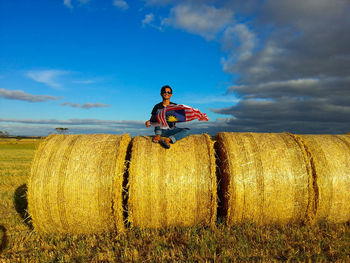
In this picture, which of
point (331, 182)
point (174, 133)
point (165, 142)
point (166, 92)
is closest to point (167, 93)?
point (166, 92)

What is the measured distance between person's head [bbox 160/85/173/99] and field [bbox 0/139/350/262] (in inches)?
124

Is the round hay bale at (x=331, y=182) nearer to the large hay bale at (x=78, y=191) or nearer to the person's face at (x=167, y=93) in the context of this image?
the person's face at (x=167, y=93)

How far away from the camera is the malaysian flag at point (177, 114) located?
20.1 feet

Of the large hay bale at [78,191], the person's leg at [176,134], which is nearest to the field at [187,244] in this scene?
the large hay bale at [78,191]

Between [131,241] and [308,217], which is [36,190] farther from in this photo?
[308,217]

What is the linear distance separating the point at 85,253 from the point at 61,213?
129 cm

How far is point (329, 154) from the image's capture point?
6250 millimetres

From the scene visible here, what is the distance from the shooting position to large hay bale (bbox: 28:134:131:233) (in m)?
5.50

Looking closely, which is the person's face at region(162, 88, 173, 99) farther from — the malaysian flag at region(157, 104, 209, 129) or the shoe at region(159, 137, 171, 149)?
the shoe at region(159, 137, 171, 149)

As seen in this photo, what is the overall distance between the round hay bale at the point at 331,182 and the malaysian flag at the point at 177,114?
286 centimetres

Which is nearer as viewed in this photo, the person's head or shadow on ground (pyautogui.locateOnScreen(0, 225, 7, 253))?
shadow on ground (pyautogui.locateOnScreen(0, 225, 7, 253))

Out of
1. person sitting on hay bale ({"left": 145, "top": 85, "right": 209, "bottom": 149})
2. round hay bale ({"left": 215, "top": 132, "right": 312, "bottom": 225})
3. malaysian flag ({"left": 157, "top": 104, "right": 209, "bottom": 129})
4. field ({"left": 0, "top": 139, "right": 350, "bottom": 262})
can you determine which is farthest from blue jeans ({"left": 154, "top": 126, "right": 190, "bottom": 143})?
field ({"left": 0, "top": 139, "right": 350, "bottom": 262})

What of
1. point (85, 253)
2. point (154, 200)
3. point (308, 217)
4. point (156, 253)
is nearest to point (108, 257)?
point (85, 253)

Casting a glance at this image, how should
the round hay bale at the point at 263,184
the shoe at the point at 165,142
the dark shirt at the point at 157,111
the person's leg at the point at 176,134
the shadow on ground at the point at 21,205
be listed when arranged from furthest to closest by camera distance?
1. the shadow on ground at the point at 21,205
2. the dark shirt at the point at 157,111
3. the person's leg at the point at 176,134
4. the shoe at the point at 165,142
5. the round hay bale at the point at 263,184
